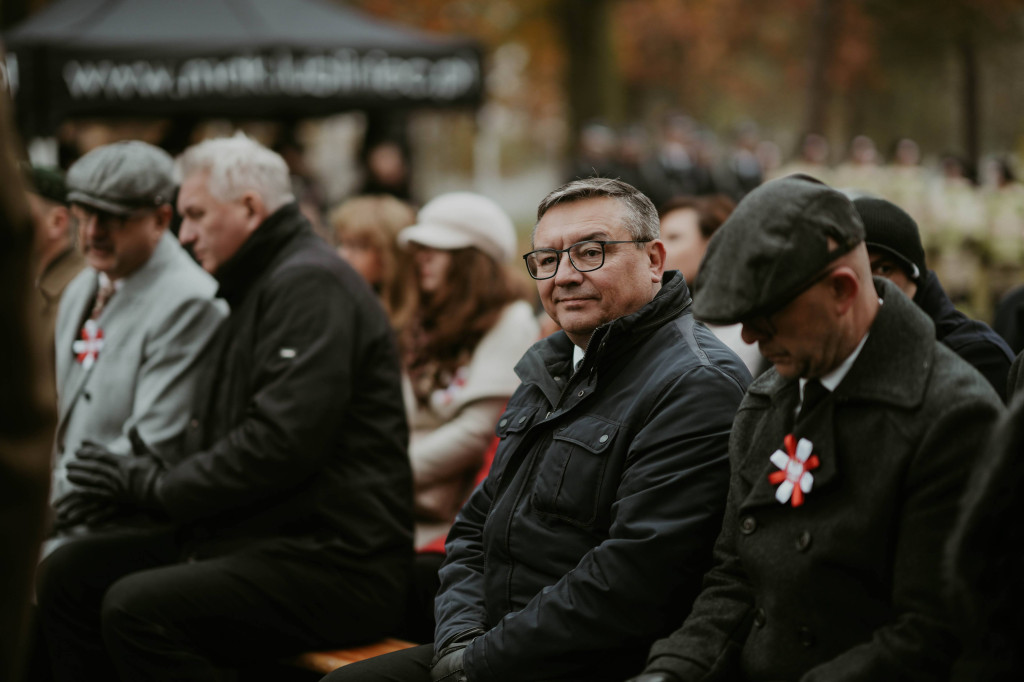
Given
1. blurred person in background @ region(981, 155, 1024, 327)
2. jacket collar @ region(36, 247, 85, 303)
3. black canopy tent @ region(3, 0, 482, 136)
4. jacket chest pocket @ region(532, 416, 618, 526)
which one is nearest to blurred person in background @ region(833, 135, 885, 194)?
blurred person in background @ region(981, 155, 1024, 327)

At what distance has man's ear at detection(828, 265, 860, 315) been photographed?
98.5 inches

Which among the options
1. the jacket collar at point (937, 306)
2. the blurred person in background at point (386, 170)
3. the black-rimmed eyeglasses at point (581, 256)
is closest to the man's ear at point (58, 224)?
the black-rimmed eyeglasses at point (581, 256)

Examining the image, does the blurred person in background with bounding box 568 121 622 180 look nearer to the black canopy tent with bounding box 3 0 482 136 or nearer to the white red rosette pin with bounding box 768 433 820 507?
the black canopy tent with bounding box 3 0 482 136

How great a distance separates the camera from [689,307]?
3377 mm

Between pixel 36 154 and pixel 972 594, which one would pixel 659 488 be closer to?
pixel 972 594

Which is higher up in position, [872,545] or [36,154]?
[36,154]

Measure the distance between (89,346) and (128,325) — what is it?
0.20 meters

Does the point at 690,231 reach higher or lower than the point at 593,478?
higher

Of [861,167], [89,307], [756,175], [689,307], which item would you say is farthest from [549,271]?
[756,175]

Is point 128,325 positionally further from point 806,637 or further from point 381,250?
point 806,637

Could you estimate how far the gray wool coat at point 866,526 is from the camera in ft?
7.61

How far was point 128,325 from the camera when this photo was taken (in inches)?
181

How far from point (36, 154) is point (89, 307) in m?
4.70

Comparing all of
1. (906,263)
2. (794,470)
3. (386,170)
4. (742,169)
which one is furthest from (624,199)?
(742,169)
